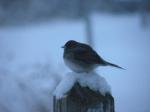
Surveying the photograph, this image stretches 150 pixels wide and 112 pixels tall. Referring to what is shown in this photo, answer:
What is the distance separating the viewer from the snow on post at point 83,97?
2465 millimetres

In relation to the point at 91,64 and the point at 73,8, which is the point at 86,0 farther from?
the point at 91,64

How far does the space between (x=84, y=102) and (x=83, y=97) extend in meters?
0.02

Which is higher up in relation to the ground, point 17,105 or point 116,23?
point 17,105

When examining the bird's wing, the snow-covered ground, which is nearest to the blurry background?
the snow-covered ground

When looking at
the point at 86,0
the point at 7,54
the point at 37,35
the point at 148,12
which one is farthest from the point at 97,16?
the point at 7,54

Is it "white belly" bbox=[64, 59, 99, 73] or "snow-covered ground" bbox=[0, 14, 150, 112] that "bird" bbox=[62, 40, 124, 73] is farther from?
"snow-covered ground" bbox=[0, 14, 150, 112]

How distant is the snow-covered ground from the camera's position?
18.4ft

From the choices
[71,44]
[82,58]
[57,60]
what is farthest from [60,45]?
[82,58]

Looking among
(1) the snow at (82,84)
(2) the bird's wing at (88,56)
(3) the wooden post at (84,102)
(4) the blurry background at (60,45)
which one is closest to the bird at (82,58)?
(2) the bird's wing at (88,56)

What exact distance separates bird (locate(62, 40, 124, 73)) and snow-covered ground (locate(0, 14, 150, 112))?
1.43m

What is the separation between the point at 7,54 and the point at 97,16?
7932 millimetres

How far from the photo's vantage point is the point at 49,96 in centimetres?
548

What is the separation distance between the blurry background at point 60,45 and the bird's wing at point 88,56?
1595 millimetres

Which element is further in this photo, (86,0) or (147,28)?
(86,0)
